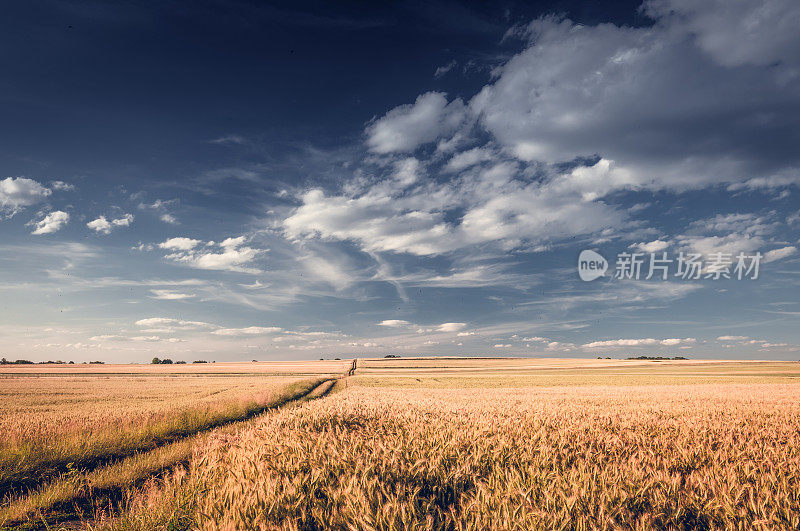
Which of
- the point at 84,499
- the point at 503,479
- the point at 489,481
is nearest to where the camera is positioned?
the point at 489,481

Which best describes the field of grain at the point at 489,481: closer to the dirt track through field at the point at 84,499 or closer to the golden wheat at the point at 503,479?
the golden wheat at the point at 503,479

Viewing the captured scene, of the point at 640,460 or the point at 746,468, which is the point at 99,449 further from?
the point at 746,468

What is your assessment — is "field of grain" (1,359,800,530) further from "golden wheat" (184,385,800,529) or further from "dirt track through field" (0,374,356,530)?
"dirt track through field" (0,374,356,530)

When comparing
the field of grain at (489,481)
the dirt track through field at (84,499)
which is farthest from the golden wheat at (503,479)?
the dirt track through field at (84,499)

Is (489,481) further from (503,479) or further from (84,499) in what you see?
(84,499)

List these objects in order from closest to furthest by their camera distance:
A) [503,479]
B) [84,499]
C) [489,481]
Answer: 1. [489,481]
2. [503,479]
3. [84,499]

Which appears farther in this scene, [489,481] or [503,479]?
[503,479]

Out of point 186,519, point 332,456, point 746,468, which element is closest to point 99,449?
point 186,519

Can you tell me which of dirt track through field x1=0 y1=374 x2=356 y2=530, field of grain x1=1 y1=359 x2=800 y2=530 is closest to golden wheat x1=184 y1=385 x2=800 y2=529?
field of grain x1=1 y1=359 x2=800 y2=530

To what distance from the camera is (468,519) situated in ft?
11.8

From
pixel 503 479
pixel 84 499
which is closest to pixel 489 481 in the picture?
pixel 503 479

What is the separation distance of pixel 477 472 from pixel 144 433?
37.1ft

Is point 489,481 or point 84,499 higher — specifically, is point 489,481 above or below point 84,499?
above

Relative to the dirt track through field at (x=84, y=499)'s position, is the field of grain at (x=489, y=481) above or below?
above
